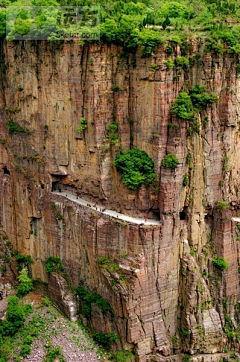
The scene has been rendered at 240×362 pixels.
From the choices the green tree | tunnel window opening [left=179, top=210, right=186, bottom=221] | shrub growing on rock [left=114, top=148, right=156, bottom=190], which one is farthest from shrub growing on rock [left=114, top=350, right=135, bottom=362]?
→ shrub growing on rock [left=114, top=148, right=156, bottom=190]

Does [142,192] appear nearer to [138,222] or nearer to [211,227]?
[138,222]

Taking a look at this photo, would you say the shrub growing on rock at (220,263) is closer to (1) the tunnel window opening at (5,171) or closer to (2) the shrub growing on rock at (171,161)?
(2) the shrub growing on rock at (171,161)

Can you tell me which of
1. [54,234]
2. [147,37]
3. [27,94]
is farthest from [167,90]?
[54,234]

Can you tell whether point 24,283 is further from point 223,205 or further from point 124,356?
point 223,205

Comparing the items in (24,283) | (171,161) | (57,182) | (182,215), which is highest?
(171,161)

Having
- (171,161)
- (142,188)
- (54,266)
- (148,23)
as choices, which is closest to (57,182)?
(54,266)

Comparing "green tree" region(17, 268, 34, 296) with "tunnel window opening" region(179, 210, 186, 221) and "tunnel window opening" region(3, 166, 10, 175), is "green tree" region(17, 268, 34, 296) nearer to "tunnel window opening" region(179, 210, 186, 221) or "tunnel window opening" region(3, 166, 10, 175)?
"tunnel window opening" region(3, 166, 10, 175)
